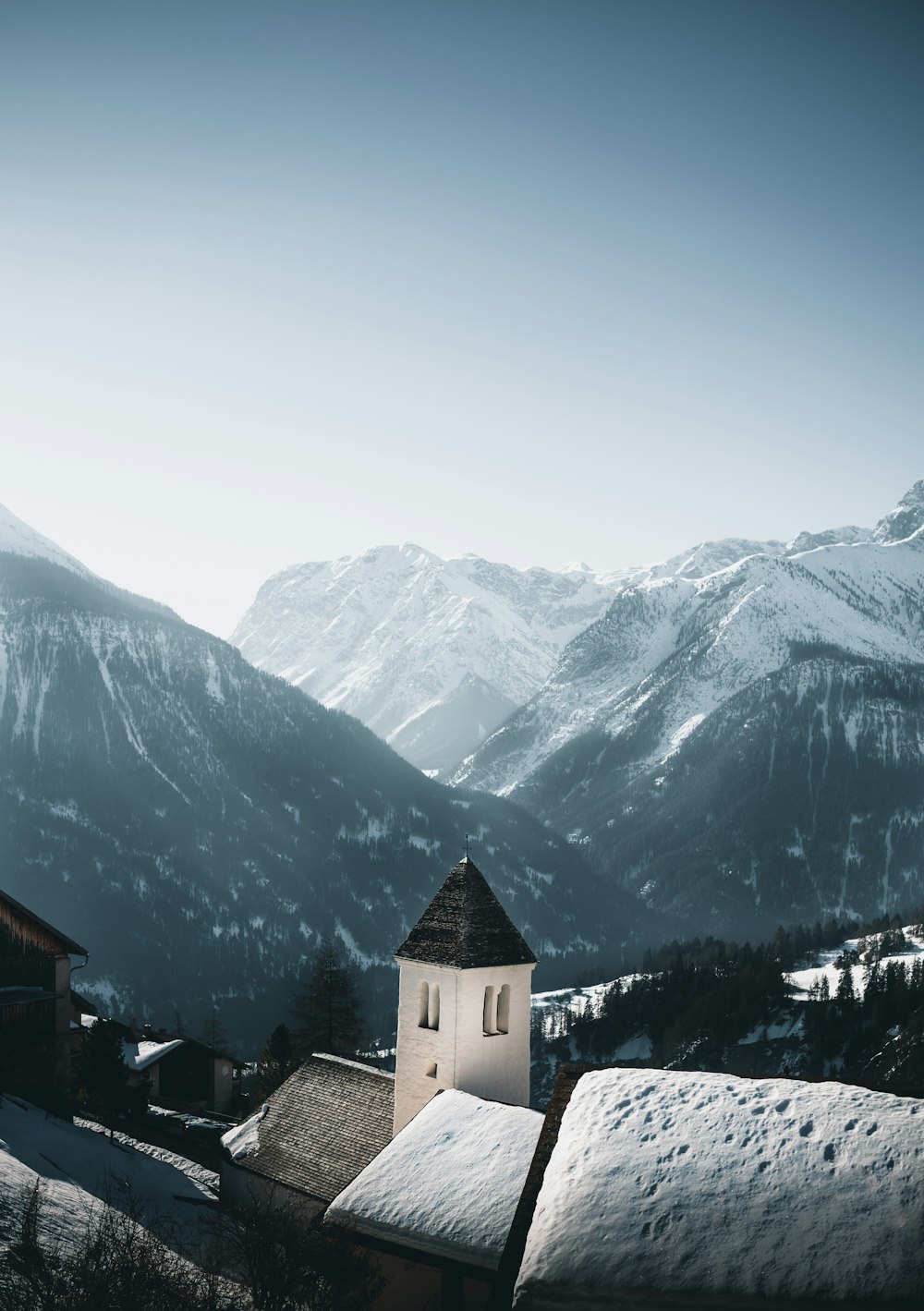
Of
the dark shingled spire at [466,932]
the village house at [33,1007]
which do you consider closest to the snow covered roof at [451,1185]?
the dark shingled spire at [466,932]

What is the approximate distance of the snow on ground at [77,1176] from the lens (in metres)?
29.6

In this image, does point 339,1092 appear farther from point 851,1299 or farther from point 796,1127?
point 851,1299

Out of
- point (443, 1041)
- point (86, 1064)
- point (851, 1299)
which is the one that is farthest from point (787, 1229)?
point (86, 1064)

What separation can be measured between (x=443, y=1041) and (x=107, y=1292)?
66.2 feet

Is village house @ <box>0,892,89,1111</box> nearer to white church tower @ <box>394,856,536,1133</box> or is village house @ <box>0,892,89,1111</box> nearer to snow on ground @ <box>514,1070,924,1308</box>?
white church tower @ <box>394,856,536,1133</box>

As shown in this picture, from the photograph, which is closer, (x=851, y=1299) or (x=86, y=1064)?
(x=851, y=1299)

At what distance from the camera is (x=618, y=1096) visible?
2292 cm

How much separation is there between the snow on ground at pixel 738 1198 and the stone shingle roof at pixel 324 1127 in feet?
69.3

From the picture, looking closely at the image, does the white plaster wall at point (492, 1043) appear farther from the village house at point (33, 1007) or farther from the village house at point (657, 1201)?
the village house at point (33, 1007)

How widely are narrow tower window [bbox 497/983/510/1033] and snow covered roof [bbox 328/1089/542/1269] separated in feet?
22.3

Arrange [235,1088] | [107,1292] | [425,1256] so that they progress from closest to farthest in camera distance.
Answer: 1. [107,1292]
2. [425,1256]
3. [235,1088]

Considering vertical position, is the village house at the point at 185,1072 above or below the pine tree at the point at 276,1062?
below

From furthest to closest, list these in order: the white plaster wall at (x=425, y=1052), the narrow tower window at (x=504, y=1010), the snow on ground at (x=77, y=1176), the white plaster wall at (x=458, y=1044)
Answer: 1. the narrow tower window at (x=504, y=1010)
2. the white plaster wall at (x=458, y=1044)
3. the white plaster wall at (x=425, y=1052)
4. the snow on ground at (x=77, y=1176)

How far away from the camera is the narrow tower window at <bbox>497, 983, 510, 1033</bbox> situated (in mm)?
42406
